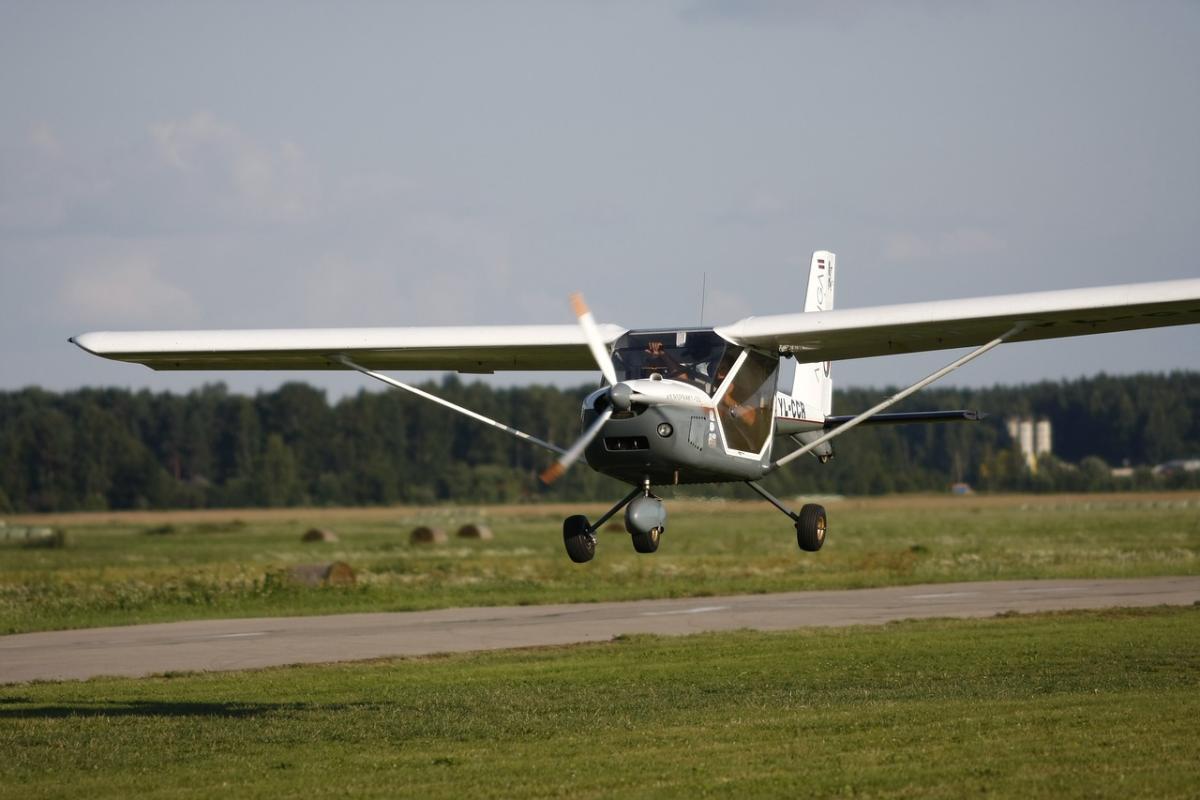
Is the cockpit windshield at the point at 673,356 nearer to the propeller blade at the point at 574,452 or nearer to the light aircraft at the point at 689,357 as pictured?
the light aircraft at the point at 689,357

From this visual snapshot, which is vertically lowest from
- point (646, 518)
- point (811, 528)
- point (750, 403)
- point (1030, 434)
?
point (811, 528)

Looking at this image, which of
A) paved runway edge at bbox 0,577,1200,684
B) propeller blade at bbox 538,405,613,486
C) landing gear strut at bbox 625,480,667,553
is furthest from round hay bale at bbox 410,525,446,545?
propeller blade at bbox 538,405,613,486

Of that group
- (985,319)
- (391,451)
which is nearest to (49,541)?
(985,319)

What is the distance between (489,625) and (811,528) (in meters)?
17.2

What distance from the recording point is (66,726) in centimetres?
1941

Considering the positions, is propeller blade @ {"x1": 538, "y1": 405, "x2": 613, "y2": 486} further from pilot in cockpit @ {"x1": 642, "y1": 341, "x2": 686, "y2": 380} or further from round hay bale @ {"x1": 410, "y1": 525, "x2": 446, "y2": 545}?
round hay bale @ {"x1": 410, "y1": 525, "x2": 446, "y2": 545}

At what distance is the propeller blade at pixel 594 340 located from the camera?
49.2 ft

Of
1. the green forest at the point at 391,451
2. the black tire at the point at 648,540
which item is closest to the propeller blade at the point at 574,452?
the black tire at the point at 648,540

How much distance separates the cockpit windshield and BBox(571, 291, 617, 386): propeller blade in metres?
0.14

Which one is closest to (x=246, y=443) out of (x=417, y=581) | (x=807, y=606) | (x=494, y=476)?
(x=494, y=476)

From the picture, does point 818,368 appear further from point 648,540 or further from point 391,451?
point 391,451

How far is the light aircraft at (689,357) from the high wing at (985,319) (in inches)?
0.8

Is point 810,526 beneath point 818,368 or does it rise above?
beneath

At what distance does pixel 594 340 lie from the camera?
15.1 metres
